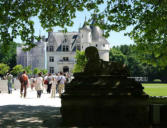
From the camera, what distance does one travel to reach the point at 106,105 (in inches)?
324

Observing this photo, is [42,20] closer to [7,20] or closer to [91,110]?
[7,20]

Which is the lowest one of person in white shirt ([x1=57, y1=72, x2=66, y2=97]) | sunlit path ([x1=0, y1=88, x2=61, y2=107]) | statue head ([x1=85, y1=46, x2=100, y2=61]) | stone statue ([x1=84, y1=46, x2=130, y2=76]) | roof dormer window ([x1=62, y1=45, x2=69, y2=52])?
sunlit path ([x1=0, y1=88, x2=61, y2=107])

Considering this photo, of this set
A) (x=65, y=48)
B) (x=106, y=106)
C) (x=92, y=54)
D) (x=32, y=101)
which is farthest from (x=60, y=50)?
(x=106, y=106)

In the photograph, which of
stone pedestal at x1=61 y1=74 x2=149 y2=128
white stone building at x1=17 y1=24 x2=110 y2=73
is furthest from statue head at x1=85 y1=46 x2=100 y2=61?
white stone building at x1=17 y1=24 x2=110 y2=73

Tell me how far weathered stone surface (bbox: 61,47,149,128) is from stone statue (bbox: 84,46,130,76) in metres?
0.63

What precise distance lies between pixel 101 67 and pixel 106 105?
149 centimetres

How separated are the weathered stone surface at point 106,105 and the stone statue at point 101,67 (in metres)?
0.63

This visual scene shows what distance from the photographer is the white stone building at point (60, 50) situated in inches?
3061

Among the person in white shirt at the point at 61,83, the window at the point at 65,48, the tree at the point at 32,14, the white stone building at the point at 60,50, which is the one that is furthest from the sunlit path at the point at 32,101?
the window at the point at 65,48

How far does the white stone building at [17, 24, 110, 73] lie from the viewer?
77.8 metres

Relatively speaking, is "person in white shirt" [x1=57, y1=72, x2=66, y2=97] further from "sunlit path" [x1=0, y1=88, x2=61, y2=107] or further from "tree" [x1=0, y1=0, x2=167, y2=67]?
"tree" [x1=0, y1=0, x2=167, y2=67]

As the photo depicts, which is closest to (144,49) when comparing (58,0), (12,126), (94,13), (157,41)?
(157,41)

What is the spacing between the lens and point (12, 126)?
27.9ft

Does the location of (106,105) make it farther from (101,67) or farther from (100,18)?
(100,18)
